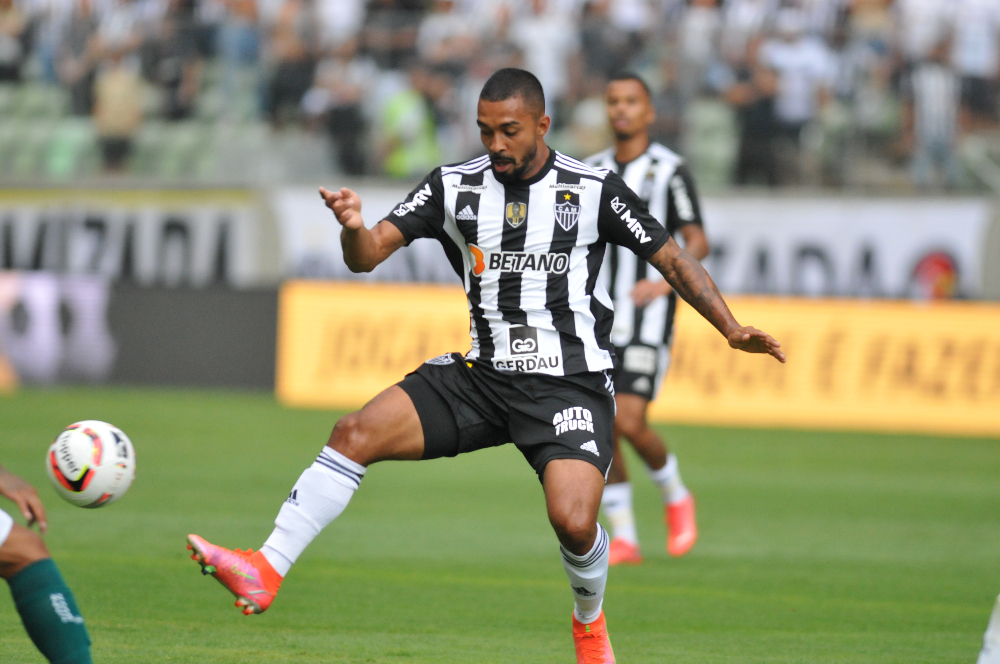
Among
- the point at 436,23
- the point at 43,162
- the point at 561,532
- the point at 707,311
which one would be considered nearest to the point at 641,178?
the point at 707,311

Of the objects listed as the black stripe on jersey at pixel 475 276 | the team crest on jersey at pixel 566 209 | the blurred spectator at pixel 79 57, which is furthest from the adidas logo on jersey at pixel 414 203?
the blurred spectator at pixel 79 57

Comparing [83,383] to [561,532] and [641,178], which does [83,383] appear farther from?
[561,532]

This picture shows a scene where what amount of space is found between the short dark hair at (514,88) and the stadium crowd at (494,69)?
473 inches

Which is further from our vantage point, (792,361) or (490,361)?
(792,361)

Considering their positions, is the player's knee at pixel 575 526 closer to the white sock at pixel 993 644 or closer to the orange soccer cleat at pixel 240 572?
the orange soccer cleat at pixel 240 572

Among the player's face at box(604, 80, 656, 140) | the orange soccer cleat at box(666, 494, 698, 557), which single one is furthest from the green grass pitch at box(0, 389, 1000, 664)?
the player's face at box(604, 80, 656, 140)

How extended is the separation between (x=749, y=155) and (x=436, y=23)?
464 centimetres

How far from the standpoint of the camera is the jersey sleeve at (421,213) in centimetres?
530

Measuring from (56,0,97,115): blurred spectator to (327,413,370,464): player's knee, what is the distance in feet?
50.1

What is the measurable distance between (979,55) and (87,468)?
1420 cm

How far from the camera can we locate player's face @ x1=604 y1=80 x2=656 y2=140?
25.7ft

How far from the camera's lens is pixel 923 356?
1480 centimetres

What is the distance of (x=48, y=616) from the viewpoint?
13.2ft

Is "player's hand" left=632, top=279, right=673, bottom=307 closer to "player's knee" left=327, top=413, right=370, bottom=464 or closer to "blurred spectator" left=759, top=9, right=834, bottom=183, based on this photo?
"player's knee" left=327, top=413, right=370, bottom=464
